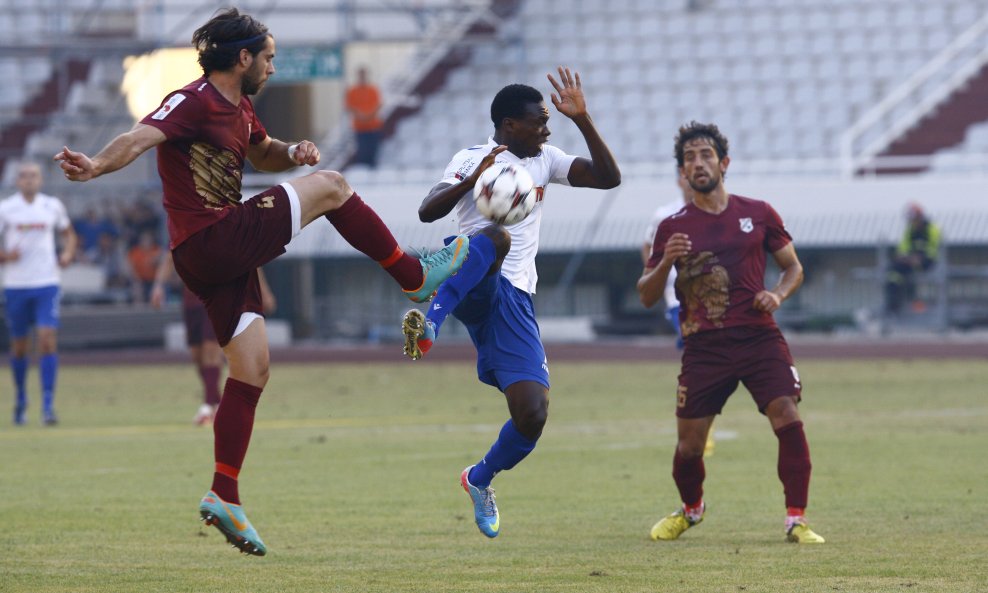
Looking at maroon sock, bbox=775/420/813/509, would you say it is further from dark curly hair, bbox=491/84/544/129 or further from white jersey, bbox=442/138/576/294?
dark curly hair, bbox=491/84/544/129

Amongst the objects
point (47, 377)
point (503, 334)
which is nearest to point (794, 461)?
point (503, 334)

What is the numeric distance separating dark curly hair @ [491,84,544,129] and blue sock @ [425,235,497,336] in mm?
749

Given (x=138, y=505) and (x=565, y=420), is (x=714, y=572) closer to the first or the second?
(x=138, y=505)

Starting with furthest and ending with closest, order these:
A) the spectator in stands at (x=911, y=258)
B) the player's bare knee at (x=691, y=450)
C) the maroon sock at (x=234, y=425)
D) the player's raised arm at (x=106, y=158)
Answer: the spectator in stands at (x=911, y=258), the player's bare knee at (x=691, y=450), the maroon sock at (x=234, y=425), the player's raised arm at (x=106, y=158)

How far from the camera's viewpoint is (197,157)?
7.08 meters

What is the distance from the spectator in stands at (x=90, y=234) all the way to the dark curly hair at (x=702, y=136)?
22.8 metres

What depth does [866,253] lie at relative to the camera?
87.4 ft

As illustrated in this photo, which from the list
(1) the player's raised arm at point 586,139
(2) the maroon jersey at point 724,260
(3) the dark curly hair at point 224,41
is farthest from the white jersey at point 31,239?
(3) the dark curly hair at point 224,41

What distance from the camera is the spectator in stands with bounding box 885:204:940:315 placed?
82.2 ft

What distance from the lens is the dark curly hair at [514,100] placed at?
326 inches

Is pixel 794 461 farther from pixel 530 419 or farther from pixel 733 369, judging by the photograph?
pixel 530 419

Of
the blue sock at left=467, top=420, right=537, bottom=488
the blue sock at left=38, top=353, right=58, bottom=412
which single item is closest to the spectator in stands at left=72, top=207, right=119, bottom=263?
the blue sock at left=38, top=353, right=58, bottom=412

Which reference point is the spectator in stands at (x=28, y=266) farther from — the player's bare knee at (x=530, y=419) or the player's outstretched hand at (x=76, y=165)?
the player's outstretched hand at (x=76, y=165)

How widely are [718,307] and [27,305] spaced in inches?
393
